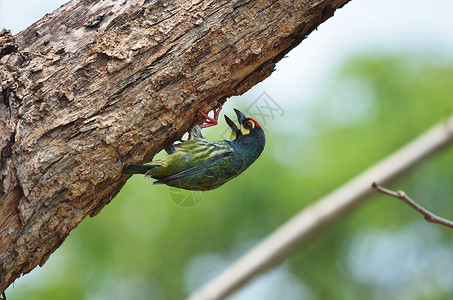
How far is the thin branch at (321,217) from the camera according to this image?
3.83m

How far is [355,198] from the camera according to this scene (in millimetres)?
3908

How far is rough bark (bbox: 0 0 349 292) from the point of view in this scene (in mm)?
3145

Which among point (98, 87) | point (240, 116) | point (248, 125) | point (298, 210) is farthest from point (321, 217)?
point (298, 210)

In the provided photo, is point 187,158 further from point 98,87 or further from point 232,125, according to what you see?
point 98,87

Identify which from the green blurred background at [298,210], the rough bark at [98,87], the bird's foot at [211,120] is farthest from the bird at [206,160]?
the green blurred background at [298,210]

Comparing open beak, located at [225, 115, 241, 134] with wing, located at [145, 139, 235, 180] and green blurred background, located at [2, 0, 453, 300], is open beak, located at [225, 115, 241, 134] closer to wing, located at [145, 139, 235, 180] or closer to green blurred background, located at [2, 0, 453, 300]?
wing, located at [145, 139, 235, 180]

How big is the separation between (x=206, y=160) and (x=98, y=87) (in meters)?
1.17

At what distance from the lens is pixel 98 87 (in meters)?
3.26

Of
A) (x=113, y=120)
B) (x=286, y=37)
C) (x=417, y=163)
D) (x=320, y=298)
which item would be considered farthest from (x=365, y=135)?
(x=113, y=120)

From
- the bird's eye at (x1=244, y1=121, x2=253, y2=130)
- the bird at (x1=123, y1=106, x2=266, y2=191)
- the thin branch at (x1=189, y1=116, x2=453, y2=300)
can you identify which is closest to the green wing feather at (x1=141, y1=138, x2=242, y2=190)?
the bird at (x1=123, y1=106, x2=266, y2=191)

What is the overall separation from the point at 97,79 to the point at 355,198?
2.08 meters

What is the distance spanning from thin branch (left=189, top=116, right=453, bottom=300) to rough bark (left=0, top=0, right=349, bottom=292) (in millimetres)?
1111

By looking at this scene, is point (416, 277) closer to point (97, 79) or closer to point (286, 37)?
point (286, 37)

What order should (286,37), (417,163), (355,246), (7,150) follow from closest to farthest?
1. (7,150)
2. (286,37)
3. (417,163)
4. (355,246)
